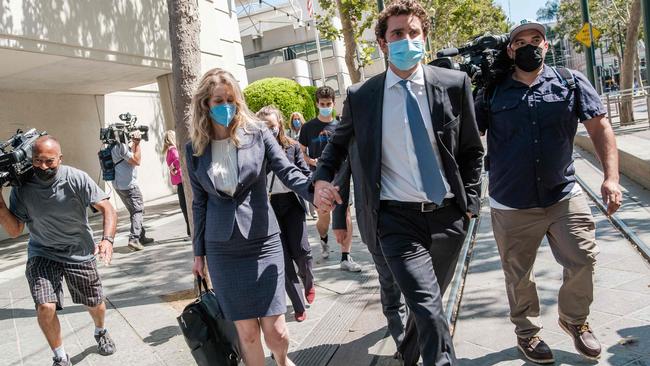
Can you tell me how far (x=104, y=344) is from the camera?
4410 millimetres

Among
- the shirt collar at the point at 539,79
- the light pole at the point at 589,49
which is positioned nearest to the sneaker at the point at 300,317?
the shirt collar at the point at 539,79

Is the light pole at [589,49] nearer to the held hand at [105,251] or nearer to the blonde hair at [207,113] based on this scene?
the blonde hair at [207,113]

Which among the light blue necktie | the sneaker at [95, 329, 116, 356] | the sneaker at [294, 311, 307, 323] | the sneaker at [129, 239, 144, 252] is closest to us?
the light blue necktie

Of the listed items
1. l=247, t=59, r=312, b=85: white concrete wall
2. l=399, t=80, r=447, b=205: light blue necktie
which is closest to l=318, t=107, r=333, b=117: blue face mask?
l=399, t=80, r=447, b=205: light blue necktie

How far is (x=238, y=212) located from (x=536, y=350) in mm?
1918

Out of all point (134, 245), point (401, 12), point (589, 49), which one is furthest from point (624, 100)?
point (401, 12)

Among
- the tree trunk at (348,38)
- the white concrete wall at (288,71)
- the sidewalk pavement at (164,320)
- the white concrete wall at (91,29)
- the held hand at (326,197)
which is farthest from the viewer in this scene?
the white concrete wall at (288,71)

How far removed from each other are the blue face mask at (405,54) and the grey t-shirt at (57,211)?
8.25 ft

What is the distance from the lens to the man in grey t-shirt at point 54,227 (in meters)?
3.97

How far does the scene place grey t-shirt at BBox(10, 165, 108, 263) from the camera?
159 inches

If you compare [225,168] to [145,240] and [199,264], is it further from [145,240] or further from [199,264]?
[145,240]

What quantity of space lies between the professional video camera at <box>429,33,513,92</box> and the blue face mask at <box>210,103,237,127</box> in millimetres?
1209

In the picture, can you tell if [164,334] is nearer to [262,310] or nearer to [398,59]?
[262,310]

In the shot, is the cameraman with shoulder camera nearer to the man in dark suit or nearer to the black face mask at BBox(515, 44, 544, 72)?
the man in dark suit
